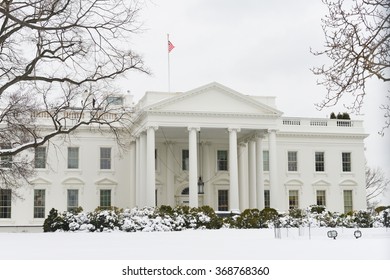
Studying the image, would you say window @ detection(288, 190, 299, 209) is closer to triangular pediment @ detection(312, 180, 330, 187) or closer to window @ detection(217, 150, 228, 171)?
triangular pediment @ detection(312, 180, 330, 187)

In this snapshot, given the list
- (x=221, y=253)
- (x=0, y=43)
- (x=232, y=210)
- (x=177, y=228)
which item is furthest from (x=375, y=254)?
(x=232, y=210)

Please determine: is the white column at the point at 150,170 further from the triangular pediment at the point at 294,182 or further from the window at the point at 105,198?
the triangular pediment at the point at 294,182

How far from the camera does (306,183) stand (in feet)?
160

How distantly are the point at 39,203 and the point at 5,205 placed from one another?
2310mm

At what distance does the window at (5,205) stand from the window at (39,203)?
5.83 feet

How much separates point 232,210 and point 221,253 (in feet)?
78.2

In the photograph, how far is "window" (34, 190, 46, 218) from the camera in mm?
43781

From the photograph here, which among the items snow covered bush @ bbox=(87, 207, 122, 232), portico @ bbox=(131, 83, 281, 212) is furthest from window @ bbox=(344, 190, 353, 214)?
snow covered bush @ bbox=(87, 207, 122, 232)

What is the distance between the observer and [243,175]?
4650cm

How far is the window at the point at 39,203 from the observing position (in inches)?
1724

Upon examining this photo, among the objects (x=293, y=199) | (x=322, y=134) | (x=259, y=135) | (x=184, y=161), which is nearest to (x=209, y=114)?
(x=259, y=135)

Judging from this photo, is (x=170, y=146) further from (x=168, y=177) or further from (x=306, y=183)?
(x=306, y=183)

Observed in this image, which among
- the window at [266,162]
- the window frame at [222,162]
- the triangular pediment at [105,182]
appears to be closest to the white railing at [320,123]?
the window at [266,162]

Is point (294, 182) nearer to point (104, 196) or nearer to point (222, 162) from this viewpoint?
point (222, 162)
